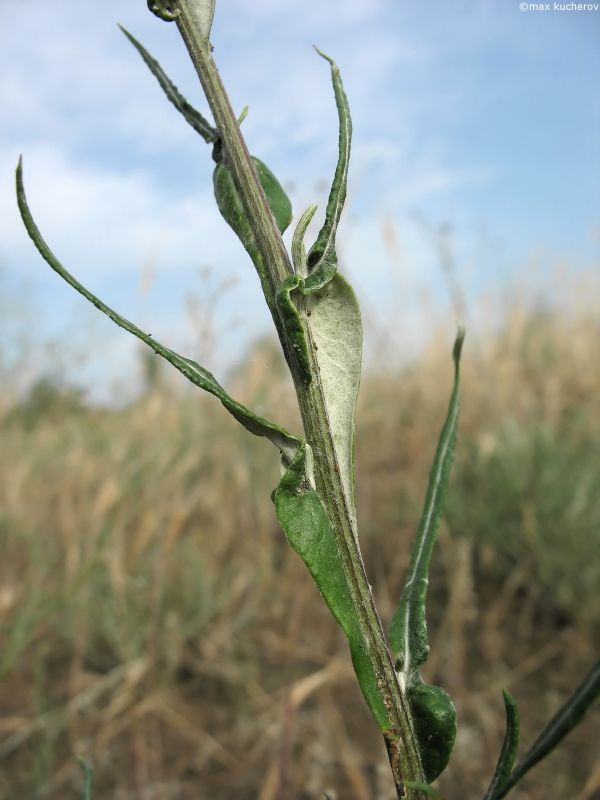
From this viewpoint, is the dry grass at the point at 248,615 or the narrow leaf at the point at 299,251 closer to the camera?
the narrow leaf at the point at 299,251

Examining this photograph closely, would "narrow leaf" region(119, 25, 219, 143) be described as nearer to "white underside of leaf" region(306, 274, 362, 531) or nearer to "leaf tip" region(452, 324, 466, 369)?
"white underside of leaf" region(306, 274, 362, 531)

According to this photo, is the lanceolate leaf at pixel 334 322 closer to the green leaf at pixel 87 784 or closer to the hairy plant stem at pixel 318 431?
the hairy plant stem at pixel 318 431

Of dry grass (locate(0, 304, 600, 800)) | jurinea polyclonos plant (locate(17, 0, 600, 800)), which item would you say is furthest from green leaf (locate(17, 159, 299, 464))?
dry grass (locate(0, 304, 600, 800))

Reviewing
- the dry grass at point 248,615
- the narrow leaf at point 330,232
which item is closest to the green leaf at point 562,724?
the narrow leaf at point 330,232

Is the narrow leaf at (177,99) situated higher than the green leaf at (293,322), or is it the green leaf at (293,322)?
the narrow leaf at (177,99)

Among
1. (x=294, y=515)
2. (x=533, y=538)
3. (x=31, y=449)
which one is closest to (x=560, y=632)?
(x=533, y=538)

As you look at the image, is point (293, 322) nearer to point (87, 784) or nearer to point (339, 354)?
point (339, 354)

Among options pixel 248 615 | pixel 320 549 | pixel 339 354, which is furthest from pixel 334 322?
pixel 248 615
